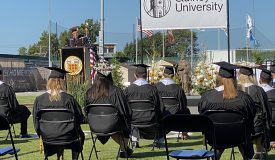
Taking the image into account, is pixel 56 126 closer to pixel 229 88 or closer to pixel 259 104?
pixel 229 88

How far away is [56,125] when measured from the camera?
24.0 feet

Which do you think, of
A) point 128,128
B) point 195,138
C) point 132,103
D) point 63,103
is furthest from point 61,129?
point 195,138

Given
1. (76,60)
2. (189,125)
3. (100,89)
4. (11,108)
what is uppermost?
(76,60)

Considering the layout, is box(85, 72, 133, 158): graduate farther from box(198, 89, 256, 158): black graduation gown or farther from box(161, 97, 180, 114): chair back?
box(161, 97, 180, 114): chair back

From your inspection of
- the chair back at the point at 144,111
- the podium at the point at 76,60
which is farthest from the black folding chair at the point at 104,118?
the podium at the point at 76,60

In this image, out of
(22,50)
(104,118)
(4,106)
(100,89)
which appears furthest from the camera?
(22,50)

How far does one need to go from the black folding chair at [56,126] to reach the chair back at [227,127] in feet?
6.06

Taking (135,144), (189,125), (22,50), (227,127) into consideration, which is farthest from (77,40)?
(22,50)

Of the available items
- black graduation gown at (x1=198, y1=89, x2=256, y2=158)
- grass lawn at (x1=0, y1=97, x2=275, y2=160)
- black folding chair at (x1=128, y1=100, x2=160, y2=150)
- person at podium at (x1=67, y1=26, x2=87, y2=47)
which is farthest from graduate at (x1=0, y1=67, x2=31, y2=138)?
person at podium at (x1=67, y1=26, x2=87, y2=47)

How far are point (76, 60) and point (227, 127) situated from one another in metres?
11.0

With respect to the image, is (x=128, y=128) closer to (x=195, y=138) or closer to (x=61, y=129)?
(x=61, y=129)

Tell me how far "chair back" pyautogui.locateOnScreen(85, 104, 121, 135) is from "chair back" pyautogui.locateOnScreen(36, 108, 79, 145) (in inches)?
32.8

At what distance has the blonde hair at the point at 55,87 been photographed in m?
7.61

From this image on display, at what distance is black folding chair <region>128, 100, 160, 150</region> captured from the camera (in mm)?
9453
